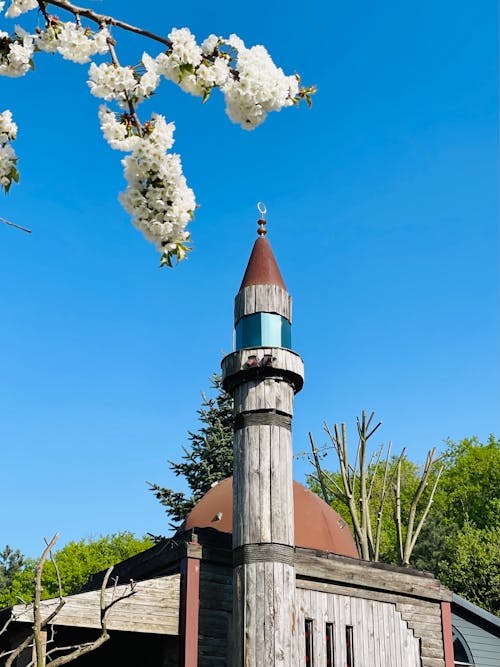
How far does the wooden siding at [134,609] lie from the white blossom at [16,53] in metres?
8.87

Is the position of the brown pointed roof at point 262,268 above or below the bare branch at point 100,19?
above

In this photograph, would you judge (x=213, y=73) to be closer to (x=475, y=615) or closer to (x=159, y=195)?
(x=159, y=195)

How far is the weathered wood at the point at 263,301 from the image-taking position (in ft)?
49.4

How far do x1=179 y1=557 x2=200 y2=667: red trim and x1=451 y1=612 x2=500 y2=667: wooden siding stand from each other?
10.9 m

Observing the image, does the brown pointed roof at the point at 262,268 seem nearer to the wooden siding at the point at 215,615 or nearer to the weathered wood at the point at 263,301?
the weathered wood at the point at 263,301

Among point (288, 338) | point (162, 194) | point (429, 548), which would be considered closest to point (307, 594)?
point (288, 338)

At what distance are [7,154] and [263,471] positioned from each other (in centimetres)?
920

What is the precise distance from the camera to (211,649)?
13.6m

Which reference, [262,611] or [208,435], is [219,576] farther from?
[208,435]

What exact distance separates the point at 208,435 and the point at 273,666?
52.6 ft

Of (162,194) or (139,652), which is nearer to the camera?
(162,194)

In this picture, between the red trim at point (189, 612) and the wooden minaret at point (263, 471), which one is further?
the red trim at point (189, 612)

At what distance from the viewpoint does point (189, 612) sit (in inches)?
531

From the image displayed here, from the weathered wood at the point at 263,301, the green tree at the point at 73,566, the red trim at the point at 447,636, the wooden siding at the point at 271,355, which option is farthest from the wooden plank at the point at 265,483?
the green tree at the point at 73,566
